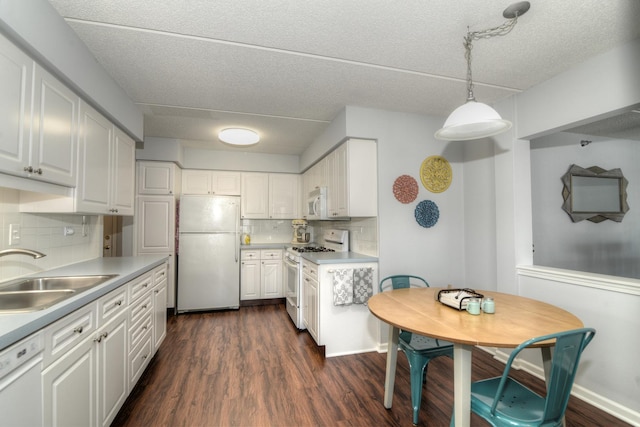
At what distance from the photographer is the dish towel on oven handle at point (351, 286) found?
287 cm

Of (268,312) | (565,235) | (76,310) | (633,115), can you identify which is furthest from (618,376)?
(268,312)

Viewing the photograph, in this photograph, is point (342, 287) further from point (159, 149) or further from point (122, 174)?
point (159, 149)

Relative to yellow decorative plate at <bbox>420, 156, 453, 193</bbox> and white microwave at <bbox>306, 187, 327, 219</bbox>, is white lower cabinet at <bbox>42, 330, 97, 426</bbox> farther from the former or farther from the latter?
yellow decorative plate at <bbox>420, 156, 453, 193</bbox>

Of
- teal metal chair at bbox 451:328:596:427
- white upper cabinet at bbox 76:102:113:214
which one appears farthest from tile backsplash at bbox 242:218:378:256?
white upper cabinet at bbox 76:102:113:214

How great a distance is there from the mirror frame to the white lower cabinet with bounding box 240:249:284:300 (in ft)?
13.2

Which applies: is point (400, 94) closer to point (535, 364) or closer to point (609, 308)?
point (609, 308)

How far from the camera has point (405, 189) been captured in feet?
10.3

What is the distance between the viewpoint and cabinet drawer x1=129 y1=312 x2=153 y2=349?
2.07m

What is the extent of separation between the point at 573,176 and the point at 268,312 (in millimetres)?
4444

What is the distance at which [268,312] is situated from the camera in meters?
4.30

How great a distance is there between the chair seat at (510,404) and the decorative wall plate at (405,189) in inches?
75.2

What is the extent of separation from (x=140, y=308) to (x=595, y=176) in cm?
521

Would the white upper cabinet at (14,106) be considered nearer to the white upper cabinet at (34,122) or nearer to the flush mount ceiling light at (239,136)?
the white upper cabinet at (34,122)

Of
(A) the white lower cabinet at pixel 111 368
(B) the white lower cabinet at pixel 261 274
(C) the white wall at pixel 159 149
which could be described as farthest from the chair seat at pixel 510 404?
(C) the white wall at pixel 159 149
